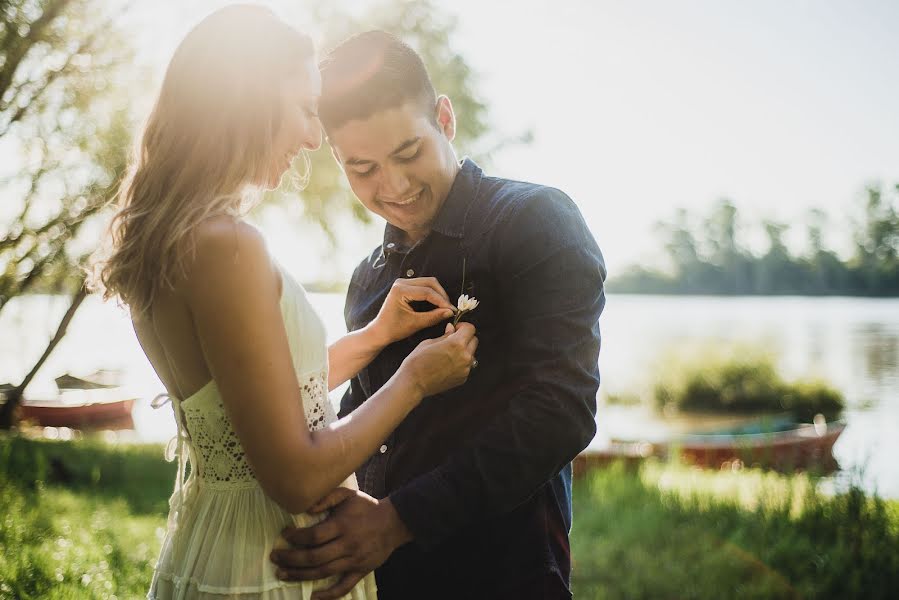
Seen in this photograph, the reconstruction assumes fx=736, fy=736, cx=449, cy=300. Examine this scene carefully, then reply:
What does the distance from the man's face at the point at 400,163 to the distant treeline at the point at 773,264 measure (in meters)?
70.0

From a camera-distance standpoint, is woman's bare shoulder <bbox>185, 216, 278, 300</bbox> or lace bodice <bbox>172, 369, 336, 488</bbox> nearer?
woman's bare shoulder <bbox>185, 216, 278, 300</bbox>

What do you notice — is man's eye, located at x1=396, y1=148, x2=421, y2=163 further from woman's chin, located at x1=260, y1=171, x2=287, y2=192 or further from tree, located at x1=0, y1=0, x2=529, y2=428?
tree, located at x1=0, y1=0, x2=529, y2=428

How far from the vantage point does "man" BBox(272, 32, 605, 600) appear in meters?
1.63

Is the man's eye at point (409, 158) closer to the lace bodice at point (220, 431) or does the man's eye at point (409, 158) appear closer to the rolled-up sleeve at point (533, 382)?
the rolled-up sleeve at point (533, 382)

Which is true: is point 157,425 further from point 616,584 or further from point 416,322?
point 416,322

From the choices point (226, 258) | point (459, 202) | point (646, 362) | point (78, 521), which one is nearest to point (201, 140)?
point (226, 258)

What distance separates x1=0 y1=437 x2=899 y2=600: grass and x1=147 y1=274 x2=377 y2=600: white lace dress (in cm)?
236

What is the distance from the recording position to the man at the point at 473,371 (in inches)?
64.0

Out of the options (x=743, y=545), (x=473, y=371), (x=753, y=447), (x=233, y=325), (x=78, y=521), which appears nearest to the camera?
(x=233, y=325)

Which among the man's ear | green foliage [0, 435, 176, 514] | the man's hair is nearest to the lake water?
the man's hair

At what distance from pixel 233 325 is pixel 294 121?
0.50 metres

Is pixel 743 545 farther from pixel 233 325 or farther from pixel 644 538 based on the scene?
pixel 233 325

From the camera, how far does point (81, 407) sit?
16.8 m

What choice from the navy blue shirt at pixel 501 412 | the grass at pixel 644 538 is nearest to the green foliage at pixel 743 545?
the grass at pixel 644 538
